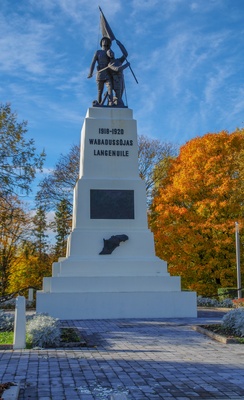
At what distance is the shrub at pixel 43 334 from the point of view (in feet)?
27.8

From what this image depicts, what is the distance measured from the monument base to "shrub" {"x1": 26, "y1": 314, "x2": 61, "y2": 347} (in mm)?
4723

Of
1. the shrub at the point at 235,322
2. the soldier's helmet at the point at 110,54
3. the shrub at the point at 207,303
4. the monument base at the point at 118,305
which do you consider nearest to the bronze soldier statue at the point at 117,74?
the soldier's helmet at the point at 110,54

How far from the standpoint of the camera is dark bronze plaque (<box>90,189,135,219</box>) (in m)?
16.0

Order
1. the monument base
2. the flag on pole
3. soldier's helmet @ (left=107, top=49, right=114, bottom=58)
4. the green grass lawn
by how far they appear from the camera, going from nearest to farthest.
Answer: the green grass lawn < the monument base < soldier's helmet @ (left=107, top=49, right=114, bottom=58) < the flag on pole

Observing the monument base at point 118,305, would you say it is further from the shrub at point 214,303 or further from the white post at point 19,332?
the white post at point 19,332

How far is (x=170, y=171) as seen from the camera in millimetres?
26922

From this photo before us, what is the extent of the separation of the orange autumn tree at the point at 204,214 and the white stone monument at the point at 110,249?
7636 mm

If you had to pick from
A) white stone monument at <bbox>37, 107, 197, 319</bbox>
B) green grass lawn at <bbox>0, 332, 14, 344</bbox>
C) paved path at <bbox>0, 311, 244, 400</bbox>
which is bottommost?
paved path at <bbox>0, 311, 244, 400</bbox>

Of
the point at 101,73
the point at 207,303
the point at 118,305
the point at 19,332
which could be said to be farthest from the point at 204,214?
the point at 19,332

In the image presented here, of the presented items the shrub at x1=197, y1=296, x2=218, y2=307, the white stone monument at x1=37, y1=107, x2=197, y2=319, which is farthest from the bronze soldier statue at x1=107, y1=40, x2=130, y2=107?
the shrub at x1=197, y1=296, x2=218, y2=307

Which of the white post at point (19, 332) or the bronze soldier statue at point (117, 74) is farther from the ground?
the bronze soldier statue at point (117, 74)

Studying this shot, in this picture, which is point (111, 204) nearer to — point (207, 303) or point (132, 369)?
point (207, 303)

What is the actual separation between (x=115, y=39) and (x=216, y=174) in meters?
9.25

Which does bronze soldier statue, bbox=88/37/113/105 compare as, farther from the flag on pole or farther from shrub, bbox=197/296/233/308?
shrub, bbox=197/296/233/308
